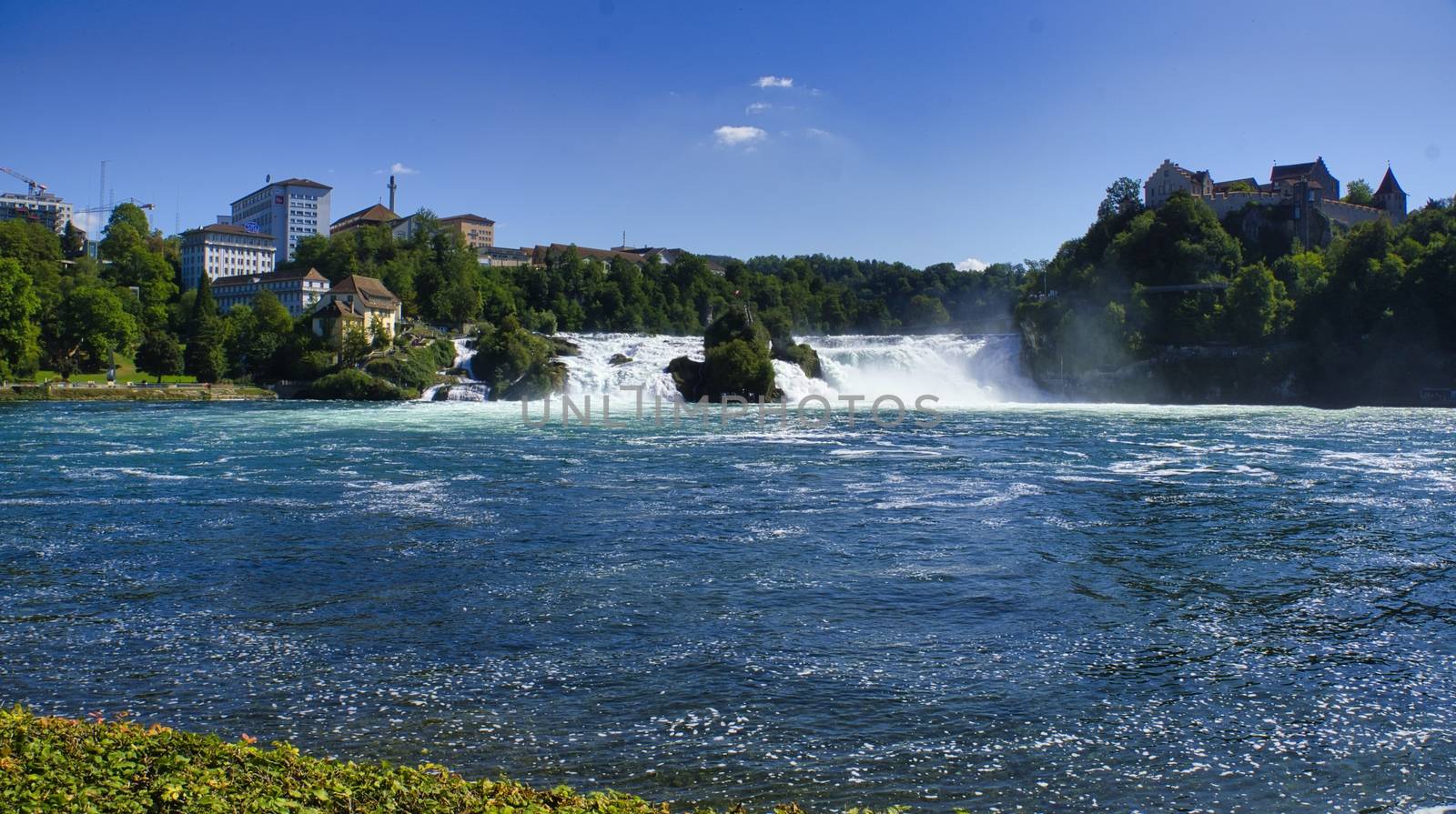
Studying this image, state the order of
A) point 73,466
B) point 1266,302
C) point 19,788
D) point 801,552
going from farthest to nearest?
point 1266,302 < point 73,466 < point 801,552 < point 19,788

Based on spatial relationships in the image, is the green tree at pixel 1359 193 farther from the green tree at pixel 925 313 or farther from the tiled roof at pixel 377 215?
the tiled roof at pixel 377 215

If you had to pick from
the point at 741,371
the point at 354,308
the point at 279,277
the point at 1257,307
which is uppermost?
the point at 279,277

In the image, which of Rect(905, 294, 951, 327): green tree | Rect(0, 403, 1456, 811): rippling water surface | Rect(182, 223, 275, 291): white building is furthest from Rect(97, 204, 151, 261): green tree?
Rect(0, 403, 1456, 811): rippling water surface

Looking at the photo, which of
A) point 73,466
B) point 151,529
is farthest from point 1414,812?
point 73,466

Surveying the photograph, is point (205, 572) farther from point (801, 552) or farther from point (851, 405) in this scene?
point (851, 405)

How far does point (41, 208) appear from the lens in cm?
18200

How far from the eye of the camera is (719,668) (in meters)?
9.65

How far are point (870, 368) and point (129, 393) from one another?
44.0 metres

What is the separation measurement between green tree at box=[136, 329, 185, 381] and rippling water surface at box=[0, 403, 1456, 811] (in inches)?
2096

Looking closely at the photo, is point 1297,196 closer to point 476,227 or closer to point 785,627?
point 785,627

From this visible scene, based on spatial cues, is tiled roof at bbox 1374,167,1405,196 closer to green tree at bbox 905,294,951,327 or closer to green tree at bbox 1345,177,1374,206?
green tree at bbox 1345,177,1374,206

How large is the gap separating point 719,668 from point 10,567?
33.5 feet

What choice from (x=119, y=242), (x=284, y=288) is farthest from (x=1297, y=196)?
(x=119, y=242)

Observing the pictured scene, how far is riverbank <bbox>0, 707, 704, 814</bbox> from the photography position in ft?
17.6
